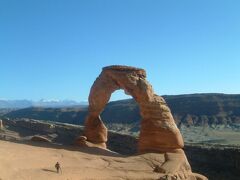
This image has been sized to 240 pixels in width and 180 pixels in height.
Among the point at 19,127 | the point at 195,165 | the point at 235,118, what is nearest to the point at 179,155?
the point at 195,165

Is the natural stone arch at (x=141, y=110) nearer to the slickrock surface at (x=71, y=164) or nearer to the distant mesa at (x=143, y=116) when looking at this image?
the distant mesa at (x=143, y=116)

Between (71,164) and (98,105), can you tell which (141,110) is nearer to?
(98,105)

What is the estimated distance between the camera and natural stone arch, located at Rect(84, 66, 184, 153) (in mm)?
23750

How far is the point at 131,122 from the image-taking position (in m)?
85.4

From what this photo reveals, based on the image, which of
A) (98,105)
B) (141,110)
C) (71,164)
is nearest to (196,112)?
(98,105)

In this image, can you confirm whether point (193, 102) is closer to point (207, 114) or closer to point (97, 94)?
point (207, 114)

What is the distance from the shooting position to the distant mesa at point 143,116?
23.6 meters

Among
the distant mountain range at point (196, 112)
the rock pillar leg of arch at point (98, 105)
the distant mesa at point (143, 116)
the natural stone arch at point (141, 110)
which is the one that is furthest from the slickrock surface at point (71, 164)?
the distant mountain range at point (196, 112)

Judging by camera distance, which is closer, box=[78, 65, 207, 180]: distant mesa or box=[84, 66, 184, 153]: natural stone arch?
box=[78, 65, 207, 180]: distant mesa

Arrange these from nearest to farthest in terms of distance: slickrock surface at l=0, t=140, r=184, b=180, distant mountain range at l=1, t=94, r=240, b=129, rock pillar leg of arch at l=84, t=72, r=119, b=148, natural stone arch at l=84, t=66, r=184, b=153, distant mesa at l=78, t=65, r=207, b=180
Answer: slickrock surface at l=0, t=140, r=184, b=180 → distant mesa at l=78, t=65, r=207, b=180 → natural stone arch at l=84, t=66, r=184, b=153 → rock pillar leg of arch at l=84, t=72, r=119, b=148 → distant mountain range at l=1, t=94, r=240, b=129

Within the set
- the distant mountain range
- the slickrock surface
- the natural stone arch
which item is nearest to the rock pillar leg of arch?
the natural stone arch

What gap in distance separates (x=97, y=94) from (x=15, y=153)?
9.38 metres

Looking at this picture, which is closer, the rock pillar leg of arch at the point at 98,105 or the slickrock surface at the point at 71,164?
the slickrock surface at the point at 71,164

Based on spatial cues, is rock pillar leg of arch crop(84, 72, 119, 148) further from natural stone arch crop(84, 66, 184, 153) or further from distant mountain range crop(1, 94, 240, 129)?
distant mountain range crop(1, 94, 240, 129)
